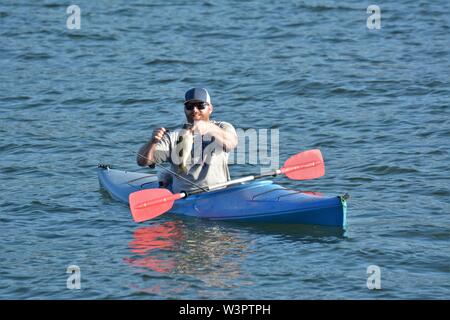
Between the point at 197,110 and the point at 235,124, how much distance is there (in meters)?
3.98

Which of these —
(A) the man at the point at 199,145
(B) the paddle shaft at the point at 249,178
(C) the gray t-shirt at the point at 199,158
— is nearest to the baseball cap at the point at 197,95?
(A) the man at the point at 199,145

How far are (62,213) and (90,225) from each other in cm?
56

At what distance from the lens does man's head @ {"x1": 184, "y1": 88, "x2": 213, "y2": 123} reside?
9.59m

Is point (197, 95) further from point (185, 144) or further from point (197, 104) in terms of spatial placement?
point (185, 144)

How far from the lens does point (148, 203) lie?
373 inches

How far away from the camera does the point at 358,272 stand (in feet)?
27.9

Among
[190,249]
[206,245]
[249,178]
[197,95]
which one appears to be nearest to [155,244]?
[190,249]

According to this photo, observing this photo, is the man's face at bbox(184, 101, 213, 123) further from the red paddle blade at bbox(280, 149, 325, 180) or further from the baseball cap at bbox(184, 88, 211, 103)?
the red paddle blade at bbox(280, 149, 325, 180)

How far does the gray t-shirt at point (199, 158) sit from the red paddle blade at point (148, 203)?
1.13 feet

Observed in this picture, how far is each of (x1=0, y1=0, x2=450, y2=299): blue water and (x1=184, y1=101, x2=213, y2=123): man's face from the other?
38.7 inches

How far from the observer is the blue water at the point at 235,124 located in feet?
28.1
